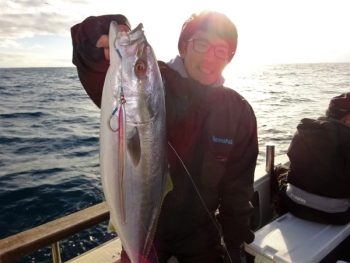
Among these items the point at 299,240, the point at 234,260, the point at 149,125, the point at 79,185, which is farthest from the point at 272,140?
the point at 149,125

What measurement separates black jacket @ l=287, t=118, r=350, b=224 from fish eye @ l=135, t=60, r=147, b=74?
303cm

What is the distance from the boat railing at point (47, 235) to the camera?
84.7 inches

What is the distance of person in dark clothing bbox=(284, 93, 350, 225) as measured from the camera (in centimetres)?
365

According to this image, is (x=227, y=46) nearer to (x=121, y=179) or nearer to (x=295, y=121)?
(x=121, y=179)

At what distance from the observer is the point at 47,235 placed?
231 cm

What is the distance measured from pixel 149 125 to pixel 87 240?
5313 mm

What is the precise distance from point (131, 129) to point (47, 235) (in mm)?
1366

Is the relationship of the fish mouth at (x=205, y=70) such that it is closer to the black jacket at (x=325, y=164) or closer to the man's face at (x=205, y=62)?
the man's face at (x=205, y=62)

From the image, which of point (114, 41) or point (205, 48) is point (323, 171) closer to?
point (205, 48)

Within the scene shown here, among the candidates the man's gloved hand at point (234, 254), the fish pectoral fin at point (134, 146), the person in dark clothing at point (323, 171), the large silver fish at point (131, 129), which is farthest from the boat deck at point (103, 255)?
the person in dark clothing at point (323, 171)

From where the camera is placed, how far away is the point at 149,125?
1.60m

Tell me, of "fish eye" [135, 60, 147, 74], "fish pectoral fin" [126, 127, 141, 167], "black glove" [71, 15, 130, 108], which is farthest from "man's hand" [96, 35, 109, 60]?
"fish pectoral fin" [126, 127, 141, 167]

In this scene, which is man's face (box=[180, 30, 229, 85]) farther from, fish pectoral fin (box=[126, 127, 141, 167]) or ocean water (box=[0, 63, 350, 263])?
ocean water (box=[0, 63, 350, 263])

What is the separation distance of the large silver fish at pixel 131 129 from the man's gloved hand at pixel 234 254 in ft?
4.06
